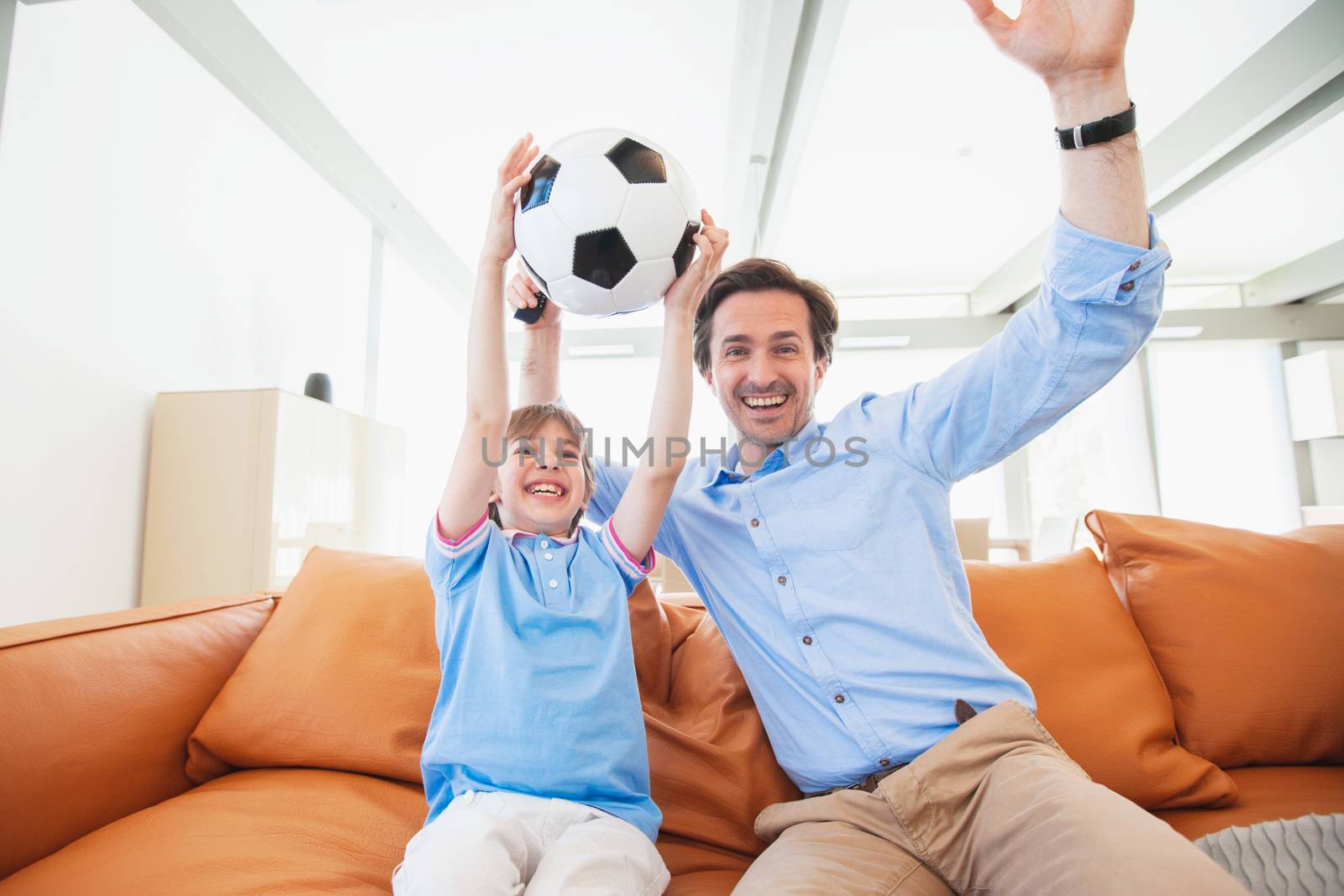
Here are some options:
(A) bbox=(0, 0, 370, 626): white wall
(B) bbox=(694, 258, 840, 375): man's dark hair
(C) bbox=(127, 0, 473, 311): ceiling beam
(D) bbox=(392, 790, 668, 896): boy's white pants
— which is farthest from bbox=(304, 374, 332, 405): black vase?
(D) bbox=(392, 790, 668, 896): boy's white pants

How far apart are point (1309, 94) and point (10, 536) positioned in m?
5.87

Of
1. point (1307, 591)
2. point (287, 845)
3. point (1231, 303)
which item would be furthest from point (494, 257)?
point (1231, 303)

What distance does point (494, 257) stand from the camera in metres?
1.11

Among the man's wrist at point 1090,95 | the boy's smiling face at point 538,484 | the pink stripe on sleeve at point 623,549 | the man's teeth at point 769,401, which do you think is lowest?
the pink stripe on sleeve at point 623,549

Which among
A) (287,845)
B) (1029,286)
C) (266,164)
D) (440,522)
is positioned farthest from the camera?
(1029,286)

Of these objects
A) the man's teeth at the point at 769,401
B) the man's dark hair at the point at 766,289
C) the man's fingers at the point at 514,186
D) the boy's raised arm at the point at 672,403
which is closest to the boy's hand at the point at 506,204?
the man's fingers at the point at 514,186

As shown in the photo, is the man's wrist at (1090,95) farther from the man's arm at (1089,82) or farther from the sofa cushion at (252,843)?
the sofa cushion at (252,843)

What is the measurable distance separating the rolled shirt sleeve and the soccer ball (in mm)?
475

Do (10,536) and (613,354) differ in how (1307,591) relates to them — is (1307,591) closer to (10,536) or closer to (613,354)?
(10,536)

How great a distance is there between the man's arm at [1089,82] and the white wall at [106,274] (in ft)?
9.20

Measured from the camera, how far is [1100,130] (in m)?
0.87

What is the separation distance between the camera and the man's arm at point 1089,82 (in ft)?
2.82

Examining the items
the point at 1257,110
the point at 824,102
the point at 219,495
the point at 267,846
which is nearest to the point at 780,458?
the point at 267,846

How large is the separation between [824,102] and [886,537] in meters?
3.29
